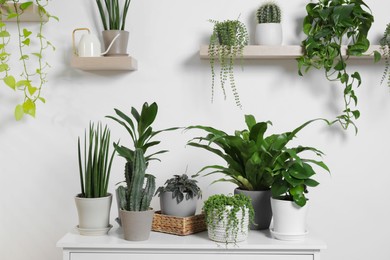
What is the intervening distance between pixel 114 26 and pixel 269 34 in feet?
2.30

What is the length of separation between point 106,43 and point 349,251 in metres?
1.49

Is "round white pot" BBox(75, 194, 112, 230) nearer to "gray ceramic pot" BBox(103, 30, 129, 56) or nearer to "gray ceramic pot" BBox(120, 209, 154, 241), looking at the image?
"gray ceramic pot" BBox(120, 209, 154, 241)

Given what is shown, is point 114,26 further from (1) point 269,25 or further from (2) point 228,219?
(2) point 228,219

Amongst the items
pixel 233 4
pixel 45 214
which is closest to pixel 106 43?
pixel 233 4

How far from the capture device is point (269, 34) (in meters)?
2.54

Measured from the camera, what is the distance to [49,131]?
8.91ft

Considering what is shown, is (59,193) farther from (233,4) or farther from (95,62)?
(233,4)

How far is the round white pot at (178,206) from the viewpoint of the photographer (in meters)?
2.23

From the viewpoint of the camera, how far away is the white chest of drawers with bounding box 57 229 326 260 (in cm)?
204

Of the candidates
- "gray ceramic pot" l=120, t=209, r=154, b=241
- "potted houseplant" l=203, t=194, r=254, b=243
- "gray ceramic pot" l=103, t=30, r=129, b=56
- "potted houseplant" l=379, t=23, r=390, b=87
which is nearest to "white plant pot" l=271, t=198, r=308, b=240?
"potted houseplant" l=203, t=194, r=254, b=243

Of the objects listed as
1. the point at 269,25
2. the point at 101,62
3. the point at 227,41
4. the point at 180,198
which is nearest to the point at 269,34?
the point at 269,25

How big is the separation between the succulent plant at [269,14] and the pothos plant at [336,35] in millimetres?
128

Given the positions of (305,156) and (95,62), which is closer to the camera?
(95,62)

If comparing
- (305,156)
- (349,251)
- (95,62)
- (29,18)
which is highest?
(29,18)
